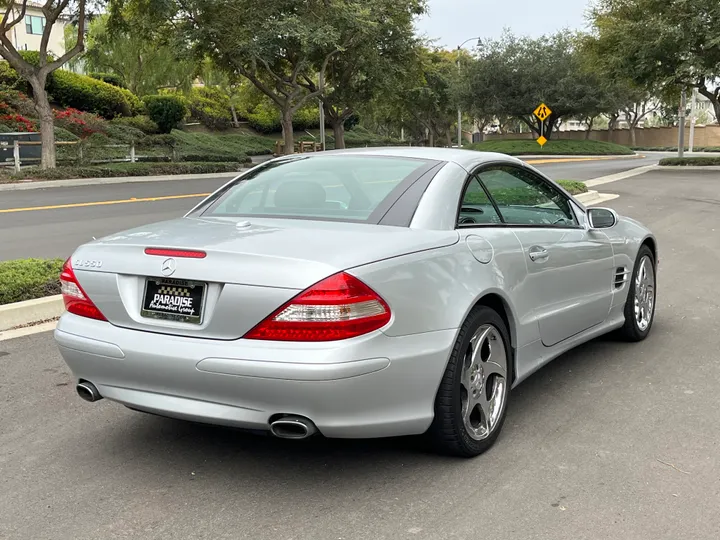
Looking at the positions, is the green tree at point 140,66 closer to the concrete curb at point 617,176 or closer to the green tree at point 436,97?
the green tree at point 436,97

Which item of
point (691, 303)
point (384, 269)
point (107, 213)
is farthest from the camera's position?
point (107, 213)

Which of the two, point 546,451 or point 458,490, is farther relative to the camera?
point 546,451

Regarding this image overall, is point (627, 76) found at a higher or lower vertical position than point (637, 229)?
higher

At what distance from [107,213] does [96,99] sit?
25.8 meters

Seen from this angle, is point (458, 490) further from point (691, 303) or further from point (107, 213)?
point (107, 213)

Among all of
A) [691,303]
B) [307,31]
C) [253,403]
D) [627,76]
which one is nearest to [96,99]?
Result: [307,31]

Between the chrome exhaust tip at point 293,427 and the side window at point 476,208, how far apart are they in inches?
54.0

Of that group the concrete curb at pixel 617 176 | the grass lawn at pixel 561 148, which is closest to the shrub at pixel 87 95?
the grass lawn at pixel 561 148

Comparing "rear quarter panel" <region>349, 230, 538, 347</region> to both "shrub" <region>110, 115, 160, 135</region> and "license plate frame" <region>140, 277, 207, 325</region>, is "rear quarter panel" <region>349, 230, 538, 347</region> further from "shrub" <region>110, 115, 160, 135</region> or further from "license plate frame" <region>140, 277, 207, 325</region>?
"shrub" <region>110, 115, 160, 135</region>

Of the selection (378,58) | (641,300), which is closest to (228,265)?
(641,300)

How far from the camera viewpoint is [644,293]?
19.9 ft

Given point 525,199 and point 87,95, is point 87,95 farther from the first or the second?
point 525,199

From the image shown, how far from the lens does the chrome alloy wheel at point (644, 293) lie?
5941mm

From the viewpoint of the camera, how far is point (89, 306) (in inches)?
144
